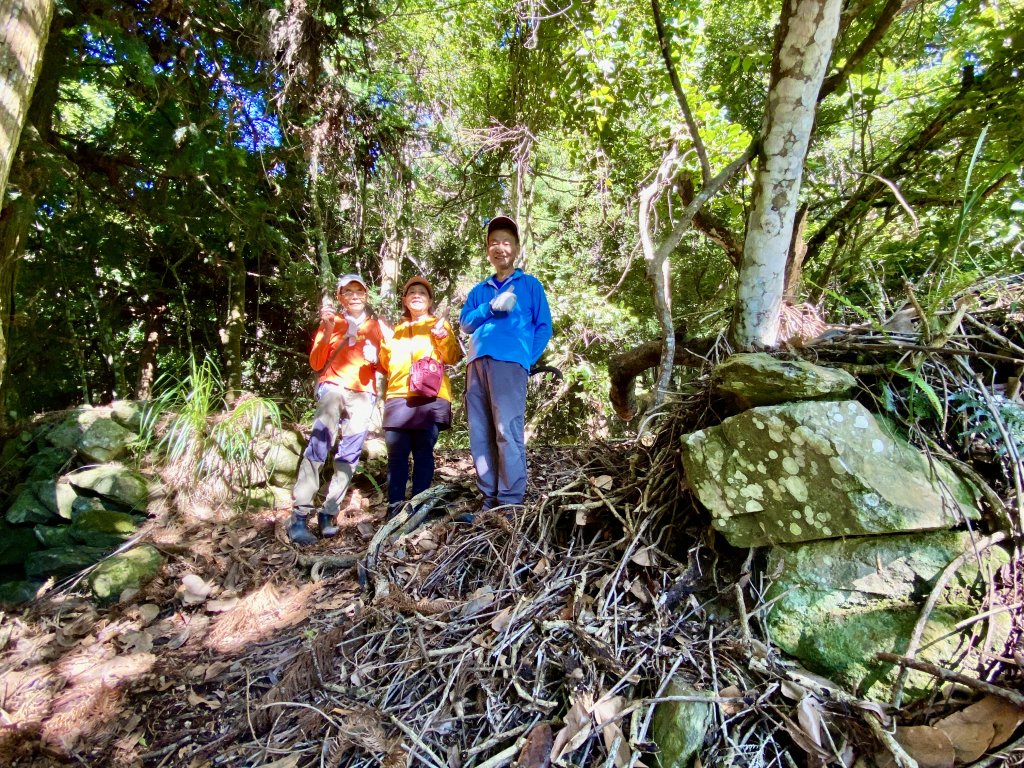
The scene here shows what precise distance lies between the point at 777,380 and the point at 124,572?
400 centimetres

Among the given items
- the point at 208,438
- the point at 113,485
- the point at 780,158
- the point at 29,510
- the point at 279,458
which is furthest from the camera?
the point at 279,458

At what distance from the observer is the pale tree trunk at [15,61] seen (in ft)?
7.00

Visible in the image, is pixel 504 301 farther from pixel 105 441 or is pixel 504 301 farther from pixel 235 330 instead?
pixel 235 330

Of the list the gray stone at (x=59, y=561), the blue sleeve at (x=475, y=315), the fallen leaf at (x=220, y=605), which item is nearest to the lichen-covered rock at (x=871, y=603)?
the blue sleeve at (x=475, y=315)

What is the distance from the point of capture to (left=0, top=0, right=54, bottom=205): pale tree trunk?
2135 mm

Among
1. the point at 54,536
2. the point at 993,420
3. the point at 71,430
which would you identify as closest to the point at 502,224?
the point at 993,420

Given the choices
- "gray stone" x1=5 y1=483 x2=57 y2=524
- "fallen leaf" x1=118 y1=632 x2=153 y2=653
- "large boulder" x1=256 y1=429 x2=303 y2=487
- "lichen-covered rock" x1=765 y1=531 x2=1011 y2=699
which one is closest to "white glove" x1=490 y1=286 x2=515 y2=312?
"lichen-covered rock" x1=765 y1=531 x2=1011 y2=699

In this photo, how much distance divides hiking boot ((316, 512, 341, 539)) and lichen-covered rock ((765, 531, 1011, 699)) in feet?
9.89

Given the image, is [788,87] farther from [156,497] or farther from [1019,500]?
[156,497]

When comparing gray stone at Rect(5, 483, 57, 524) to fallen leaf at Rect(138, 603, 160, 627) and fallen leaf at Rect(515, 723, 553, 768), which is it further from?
fallen leaf at Rect(515, 723, 553, 768)

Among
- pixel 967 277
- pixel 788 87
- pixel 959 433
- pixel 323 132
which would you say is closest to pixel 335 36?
pixel 323 132

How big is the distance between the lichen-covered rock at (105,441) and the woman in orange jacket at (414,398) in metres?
2.73

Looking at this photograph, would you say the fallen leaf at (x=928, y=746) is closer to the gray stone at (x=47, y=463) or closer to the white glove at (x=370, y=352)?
the white glove at (x=370, y=352)

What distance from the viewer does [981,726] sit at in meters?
1.25
